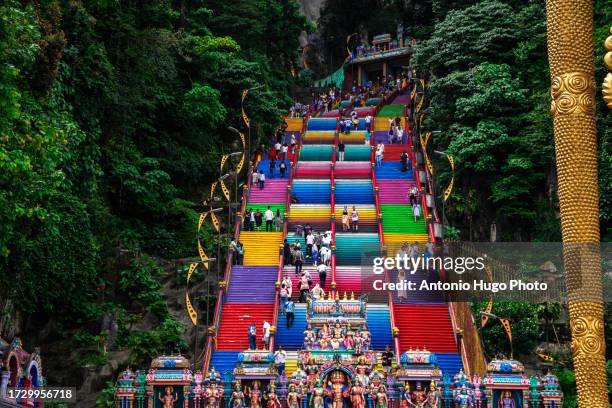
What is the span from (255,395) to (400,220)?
14422 millimetres

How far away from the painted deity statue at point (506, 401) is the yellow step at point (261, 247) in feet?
41.4

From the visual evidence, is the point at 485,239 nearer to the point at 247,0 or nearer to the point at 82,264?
the point at 82,264

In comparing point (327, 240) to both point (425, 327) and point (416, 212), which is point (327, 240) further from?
point (425, 327)

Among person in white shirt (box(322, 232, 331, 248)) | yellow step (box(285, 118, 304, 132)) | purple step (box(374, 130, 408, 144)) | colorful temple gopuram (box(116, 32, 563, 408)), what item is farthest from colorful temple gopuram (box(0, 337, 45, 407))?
yellow step (box(285, 118, 304, 132))

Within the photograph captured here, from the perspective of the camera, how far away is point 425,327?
32188mm

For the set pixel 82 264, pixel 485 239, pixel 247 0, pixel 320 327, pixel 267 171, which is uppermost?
pixel 247 0

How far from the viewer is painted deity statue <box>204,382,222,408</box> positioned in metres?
26.1

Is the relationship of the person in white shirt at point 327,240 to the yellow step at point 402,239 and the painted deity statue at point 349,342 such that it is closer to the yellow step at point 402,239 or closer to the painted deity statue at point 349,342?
the yellow step at point 402,239

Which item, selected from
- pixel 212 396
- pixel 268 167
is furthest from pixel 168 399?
pixel 268 167

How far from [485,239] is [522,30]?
9.01m

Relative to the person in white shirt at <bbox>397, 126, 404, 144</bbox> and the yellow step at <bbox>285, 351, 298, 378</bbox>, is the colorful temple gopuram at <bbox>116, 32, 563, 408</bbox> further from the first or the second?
the person in white shirt at <bbox>397, 126, 404, 144</bbox>

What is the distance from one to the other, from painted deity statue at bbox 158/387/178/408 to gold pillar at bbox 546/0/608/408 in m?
13.4

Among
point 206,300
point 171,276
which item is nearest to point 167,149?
point 171,276

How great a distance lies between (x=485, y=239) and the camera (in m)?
42.8
